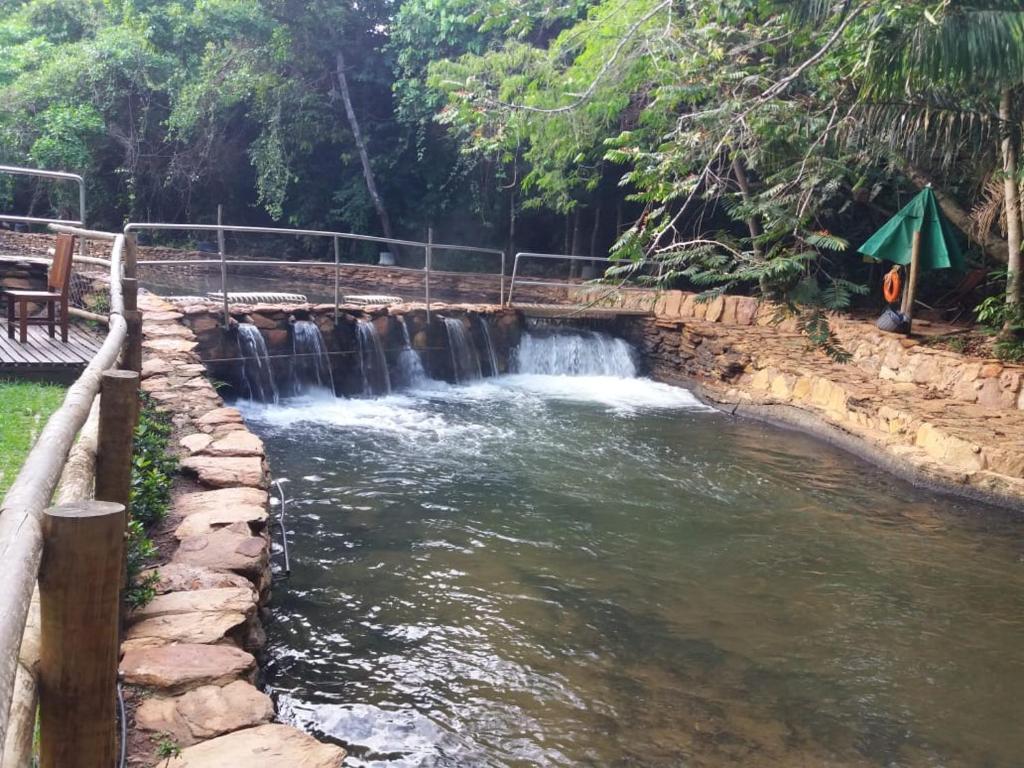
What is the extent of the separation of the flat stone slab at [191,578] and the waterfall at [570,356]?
29.6 ft

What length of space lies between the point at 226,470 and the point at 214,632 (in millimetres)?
1608

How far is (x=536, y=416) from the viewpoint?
9375 mm

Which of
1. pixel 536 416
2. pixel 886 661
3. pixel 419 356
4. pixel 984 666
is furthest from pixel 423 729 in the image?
pixel 419 356

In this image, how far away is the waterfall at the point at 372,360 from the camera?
10291 mm

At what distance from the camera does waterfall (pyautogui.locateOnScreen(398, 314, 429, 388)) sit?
35.2 ft

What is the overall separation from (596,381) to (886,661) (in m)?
7.94

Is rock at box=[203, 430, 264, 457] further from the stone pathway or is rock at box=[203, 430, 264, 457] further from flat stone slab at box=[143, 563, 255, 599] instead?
flat stone slab at box=[143, 563, 255, 599]

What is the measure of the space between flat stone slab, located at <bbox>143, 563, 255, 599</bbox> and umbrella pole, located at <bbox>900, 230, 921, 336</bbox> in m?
8.80

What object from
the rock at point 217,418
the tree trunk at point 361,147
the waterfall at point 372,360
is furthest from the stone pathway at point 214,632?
the tree trunk at point 361,147

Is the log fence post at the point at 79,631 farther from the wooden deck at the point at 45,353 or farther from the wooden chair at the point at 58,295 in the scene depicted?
the wooden chair at the point at 58,295

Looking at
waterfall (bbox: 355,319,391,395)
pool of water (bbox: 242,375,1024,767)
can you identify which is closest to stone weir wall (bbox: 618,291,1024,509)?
pool of water (bbox: 242,375,1024,767)

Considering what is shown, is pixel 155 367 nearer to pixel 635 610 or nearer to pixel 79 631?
pixel 635 610

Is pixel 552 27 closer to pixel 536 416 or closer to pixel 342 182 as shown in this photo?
pixel 342 182

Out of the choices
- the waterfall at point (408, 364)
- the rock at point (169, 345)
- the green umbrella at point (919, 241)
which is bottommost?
the waterfall at point (408, 364)
